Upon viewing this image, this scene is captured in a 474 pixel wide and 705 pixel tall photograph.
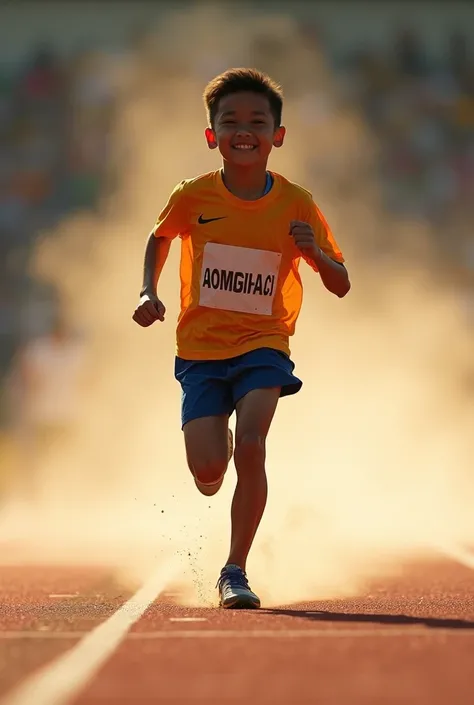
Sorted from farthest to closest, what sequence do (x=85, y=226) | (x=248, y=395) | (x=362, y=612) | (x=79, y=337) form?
(x=85, y=226), (x=79, y=337), (x=248, y=395), (x=362, y=612)

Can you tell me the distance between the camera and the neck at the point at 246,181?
613 cm

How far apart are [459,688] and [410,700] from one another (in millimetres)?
190

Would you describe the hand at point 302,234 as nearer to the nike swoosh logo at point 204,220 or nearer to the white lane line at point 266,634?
the nike swoosh logo at point 204,220

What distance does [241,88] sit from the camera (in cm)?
610

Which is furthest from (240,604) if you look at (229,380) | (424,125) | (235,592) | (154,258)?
(424,125)

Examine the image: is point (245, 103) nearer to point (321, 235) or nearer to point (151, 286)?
point (321, 235)

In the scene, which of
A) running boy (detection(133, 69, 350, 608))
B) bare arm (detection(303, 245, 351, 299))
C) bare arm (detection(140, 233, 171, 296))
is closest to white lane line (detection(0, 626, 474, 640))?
running boy (detection(133, 69, 350, 608))

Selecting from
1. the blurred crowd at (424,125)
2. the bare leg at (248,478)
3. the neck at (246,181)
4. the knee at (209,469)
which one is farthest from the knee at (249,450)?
the blurred crowd at (424,125)

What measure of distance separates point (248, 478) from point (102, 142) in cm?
2285

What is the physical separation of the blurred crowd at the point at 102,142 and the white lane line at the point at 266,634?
20620mm

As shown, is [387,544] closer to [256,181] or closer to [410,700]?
[256,181]

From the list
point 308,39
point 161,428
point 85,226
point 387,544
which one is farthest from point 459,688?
point 308,39

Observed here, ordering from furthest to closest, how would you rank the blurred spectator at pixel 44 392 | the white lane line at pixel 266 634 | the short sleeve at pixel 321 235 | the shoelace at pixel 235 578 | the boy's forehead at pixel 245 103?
the blurred spectator at pixel 44 392, the short sleeve at pixel 321 235, the boy's forehead at pixel 245 103, the shoelace at pixel 235 578, the white lane line at pixel 266 634

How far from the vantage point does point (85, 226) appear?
2619 cm
